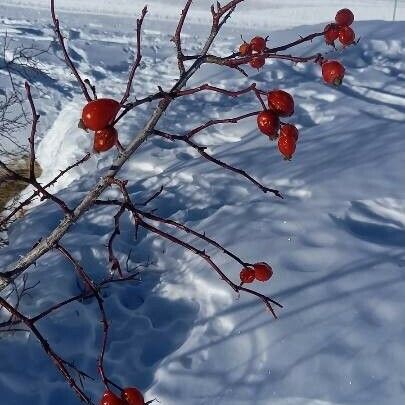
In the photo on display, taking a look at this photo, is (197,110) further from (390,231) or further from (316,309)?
(316,309)

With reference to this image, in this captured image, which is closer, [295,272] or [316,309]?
[316,309]

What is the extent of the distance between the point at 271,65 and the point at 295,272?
4.93 m

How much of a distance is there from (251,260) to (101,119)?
2.96 m

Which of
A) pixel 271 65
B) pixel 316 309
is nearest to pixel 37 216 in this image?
pixel 316 309

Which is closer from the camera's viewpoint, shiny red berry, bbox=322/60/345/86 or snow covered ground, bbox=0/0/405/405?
shiny red berry, bbox=322/60/345/86

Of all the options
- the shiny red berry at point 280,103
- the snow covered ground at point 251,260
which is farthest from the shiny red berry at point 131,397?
the snow covered ground at point 251,260

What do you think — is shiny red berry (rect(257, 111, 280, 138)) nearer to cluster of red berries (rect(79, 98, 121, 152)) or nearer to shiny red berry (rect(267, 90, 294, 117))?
shiny red berry (rect(267, 90, 294, 117))

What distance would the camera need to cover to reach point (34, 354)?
3.76m

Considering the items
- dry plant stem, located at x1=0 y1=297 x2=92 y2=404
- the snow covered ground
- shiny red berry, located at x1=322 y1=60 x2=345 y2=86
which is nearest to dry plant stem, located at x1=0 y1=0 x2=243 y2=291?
dry plant stem, located at x1=0 y1=297 x2=92 y2=404

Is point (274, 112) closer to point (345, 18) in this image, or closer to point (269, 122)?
point (269, 122)

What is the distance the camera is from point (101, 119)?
1057 mm

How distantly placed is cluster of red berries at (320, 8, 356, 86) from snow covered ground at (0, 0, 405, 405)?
1.92 metres

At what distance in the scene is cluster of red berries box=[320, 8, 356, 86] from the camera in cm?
133

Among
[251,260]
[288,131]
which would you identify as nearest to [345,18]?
[288,131]
